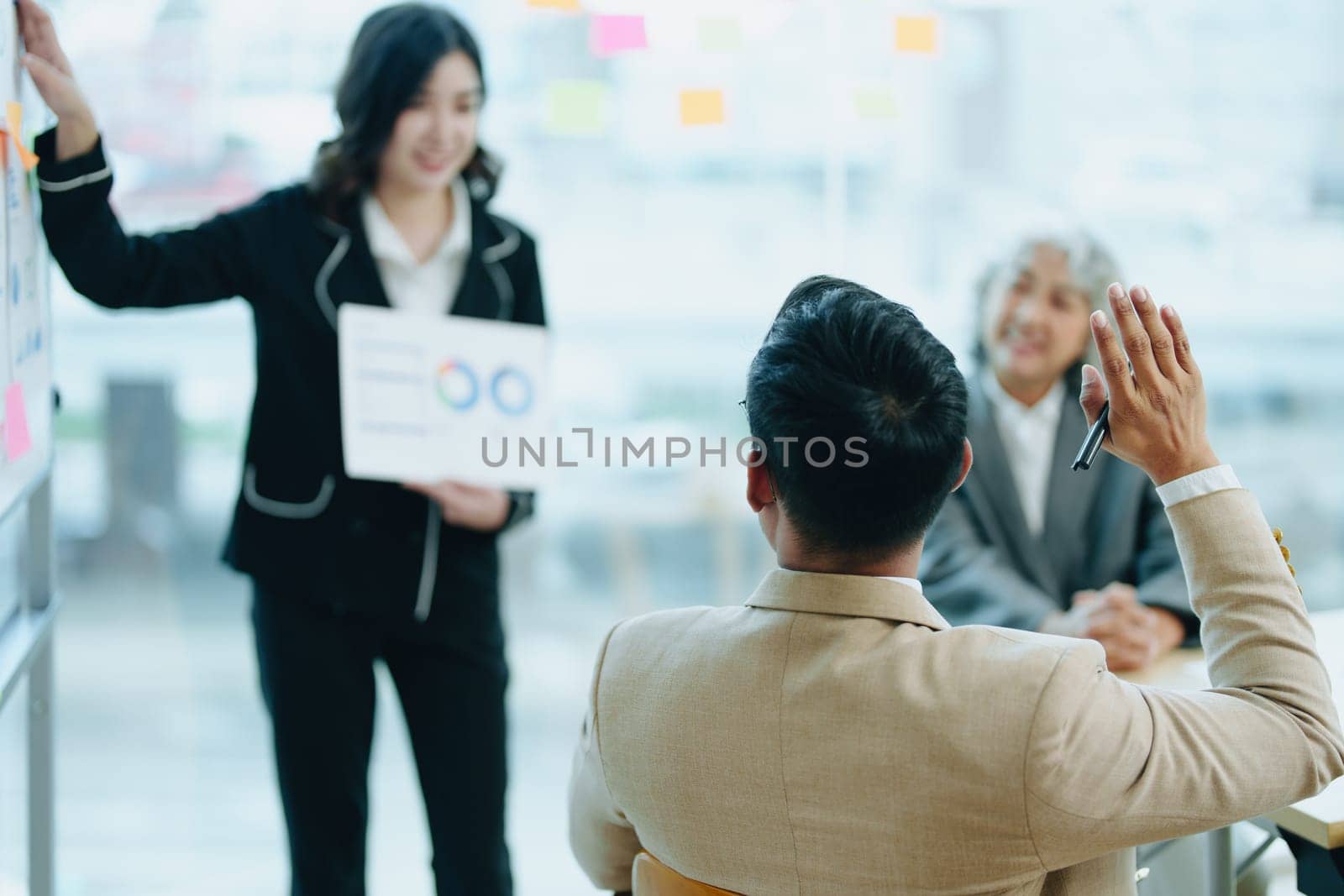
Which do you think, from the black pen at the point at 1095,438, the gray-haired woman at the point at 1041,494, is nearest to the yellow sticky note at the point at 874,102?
the gray-haired woman at the point at 1041,494

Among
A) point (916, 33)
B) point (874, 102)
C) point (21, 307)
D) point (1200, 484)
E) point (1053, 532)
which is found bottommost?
point (1053, 532)

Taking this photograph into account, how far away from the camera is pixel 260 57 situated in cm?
285

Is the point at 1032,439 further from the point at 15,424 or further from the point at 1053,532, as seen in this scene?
the point at 15,424

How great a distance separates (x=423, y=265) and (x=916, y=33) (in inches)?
60.4

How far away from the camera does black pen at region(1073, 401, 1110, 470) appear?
1.04 metres

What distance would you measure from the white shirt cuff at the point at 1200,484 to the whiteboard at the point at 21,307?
1.24 meters

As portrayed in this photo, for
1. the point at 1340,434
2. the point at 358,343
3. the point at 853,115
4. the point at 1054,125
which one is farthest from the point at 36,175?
the point at 1340,434

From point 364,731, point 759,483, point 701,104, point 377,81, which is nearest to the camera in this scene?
point 759,483

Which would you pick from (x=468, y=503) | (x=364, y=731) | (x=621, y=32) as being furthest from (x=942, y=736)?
(x=621, y=32)

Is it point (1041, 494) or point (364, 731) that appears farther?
point (1041, 494)

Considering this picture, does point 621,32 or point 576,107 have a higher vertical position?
point 621,32

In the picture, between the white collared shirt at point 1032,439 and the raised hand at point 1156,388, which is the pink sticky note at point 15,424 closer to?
the raised hand at point 1156,388

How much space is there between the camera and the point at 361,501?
179 centimetres

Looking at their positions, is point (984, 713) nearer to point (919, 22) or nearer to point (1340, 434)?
point (919, 22)
